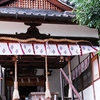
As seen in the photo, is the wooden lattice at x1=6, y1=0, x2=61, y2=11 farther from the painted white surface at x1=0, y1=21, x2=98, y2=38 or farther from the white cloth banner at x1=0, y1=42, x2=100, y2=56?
the white cloth banner at x1=0, y1=42, x2=100, y2=56

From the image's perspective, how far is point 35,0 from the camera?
865 cm

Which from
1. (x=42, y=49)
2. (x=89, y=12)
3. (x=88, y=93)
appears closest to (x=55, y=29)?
(x=42, y=49)

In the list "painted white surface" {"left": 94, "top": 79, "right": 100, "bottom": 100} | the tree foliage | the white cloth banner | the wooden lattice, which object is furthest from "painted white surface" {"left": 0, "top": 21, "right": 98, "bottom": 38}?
the tree foliage

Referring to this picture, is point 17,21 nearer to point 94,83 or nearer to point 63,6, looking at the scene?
point 63,6

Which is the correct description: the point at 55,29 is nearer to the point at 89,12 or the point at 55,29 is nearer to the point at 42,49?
the point at 42,49

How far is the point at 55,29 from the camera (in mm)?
8031

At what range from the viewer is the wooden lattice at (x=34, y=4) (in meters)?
8.53

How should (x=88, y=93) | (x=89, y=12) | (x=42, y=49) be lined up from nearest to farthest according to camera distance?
(x=89, y=12) < (x=42, y=49) < (x=88, y=93)

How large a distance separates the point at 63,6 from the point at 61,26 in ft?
3.07

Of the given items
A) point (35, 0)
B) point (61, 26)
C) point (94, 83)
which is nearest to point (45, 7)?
point (35, 0)

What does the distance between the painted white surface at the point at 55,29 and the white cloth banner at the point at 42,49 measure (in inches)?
16.5

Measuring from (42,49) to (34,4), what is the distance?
1846 mm

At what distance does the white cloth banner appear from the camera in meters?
7.42

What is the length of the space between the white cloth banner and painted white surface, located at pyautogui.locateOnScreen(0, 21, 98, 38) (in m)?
0.42
